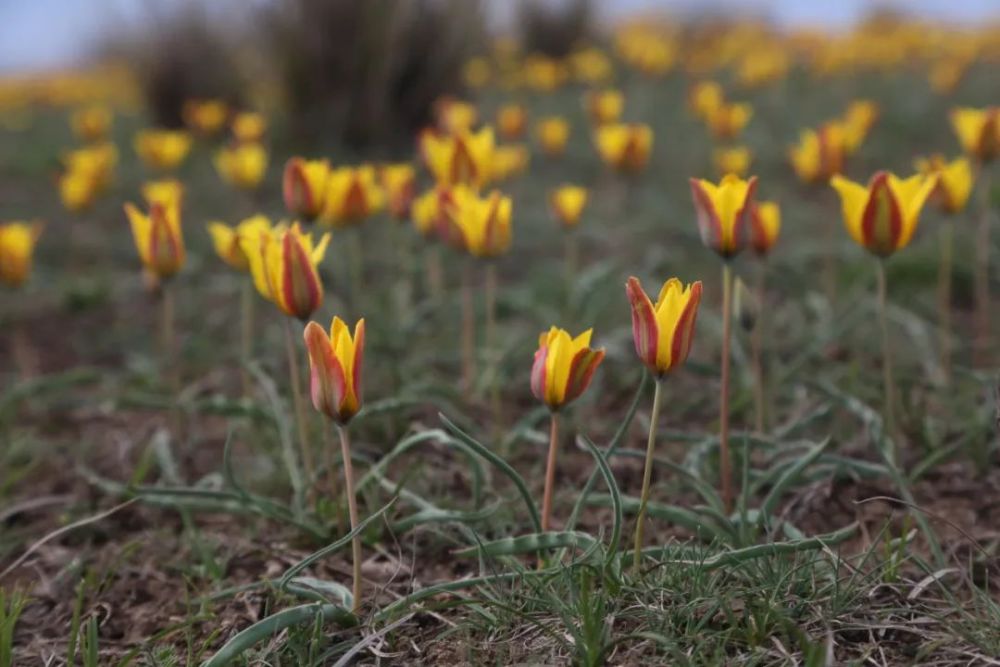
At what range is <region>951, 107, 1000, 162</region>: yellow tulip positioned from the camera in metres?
2.67

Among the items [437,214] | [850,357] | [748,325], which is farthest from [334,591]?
[850,357]

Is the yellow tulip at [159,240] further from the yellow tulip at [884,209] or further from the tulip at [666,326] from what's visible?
the yellow tulip at [884,209]

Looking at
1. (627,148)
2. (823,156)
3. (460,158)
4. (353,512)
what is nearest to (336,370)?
(353,512)

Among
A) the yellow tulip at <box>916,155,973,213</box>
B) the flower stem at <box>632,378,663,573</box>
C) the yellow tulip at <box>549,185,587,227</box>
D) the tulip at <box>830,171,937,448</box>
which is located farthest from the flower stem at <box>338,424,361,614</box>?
the yellow tulip at <box>916,155,973,213</box>

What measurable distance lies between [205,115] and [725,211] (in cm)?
402

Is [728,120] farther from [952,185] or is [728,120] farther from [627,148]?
[952,185]

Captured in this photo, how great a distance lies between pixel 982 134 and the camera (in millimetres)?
2678

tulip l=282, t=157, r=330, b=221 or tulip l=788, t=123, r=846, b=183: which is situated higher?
tulip l=282, t=157, r=330, b=221

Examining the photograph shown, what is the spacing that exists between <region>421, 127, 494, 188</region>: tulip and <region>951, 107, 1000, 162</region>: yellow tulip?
1.28 metres

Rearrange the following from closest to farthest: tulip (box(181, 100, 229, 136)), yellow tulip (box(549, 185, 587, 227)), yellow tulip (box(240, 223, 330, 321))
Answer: yellow tulip (box(240, 223, 330, 321))
yellow tulip (box(549, 185, 587, 227))
tulip (box(181, 100, 229, 136))

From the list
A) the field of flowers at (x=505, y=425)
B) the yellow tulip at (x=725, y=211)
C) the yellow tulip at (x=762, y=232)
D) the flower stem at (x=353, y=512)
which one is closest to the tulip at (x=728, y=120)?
the field of flowers at (x=505, y=425)

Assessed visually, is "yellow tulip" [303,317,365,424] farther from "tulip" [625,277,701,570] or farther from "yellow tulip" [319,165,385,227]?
"yellow tulip" [319,165,385,227]

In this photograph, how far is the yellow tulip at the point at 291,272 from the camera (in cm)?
180

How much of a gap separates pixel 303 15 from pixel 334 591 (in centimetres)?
485
